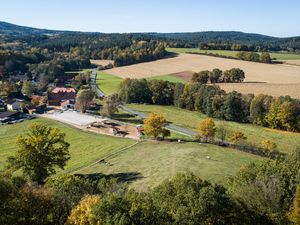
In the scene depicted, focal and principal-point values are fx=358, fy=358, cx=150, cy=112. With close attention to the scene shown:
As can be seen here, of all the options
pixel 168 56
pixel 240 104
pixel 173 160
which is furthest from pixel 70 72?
pixel 173 160

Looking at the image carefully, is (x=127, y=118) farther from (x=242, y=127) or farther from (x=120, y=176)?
(x=120, y=176)

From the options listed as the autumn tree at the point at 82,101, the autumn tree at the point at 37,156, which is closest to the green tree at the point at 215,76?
the autumn tree at the point at 82,101

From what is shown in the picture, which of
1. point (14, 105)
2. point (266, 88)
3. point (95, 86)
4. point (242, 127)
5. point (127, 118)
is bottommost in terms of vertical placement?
point (14, 105)

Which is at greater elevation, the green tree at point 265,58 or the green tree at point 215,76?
the green tree at point 265,58

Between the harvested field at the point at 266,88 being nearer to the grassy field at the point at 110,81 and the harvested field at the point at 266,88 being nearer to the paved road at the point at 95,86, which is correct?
the grassy field at the point at 110,81

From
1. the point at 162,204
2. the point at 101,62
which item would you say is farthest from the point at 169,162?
the point at 101,62

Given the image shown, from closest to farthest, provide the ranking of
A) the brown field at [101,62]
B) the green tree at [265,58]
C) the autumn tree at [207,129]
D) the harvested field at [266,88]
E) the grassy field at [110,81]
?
the autumn tree at [207,129]
the harvested field at [266,88]
the grassy field at [110,81]
the green tree at [265,58]
the brown field at [101,62]

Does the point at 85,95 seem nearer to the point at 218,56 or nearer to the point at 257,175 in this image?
the point at 257,175
